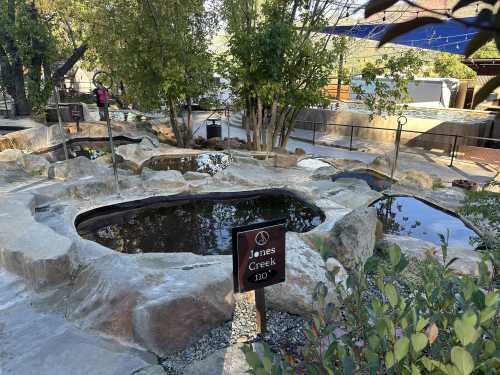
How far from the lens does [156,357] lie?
94.0 inches

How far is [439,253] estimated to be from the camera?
3.65 m

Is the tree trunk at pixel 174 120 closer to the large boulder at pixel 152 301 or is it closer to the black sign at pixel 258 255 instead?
the large boulder at pixel 152 301

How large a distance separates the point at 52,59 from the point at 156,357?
11.8 meters

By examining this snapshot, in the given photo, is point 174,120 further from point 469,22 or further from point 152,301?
point 469,22

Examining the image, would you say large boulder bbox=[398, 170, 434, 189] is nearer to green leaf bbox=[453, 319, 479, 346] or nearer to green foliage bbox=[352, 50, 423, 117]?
green foliage bbox=[352, 50, 423, 117]

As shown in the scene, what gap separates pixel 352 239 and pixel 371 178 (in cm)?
357

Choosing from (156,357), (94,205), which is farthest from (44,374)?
(94,205)

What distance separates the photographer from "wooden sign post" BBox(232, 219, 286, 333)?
7.70 feet

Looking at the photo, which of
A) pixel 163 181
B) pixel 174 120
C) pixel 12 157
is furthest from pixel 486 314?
pixel 174 120

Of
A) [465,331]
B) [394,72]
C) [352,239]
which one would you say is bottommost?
[352,239]

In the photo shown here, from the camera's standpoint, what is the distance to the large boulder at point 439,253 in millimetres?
3260

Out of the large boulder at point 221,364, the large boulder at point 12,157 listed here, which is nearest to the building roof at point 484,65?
the large boulder at point 12,157

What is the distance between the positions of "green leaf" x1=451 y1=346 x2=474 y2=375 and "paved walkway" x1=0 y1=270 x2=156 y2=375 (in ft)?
6.27

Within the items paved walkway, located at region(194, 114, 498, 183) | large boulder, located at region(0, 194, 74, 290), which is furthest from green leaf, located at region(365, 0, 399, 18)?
paved walkway, located at region(194, 114, 498, 183)
